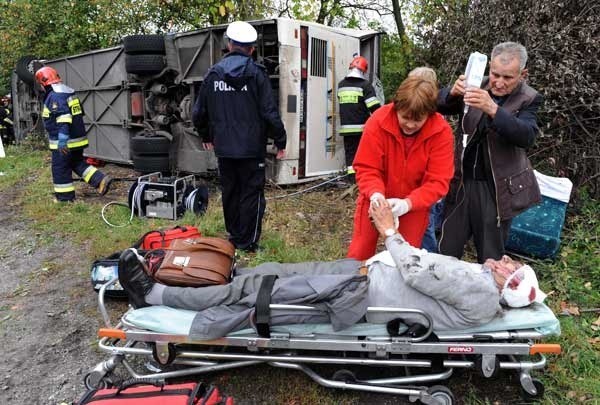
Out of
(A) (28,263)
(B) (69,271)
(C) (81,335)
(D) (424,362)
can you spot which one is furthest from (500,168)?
(A) (28,263)

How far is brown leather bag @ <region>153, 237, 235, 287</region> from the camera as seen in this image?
286 centimetres

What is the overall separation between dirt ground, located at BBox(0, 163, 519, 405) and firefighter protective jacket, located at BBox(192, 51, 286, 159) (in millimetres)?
1713

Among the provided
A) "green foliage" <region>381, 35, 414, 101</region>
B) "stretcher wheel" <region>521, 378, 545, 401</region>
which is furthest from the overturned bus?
"stretcher wheel" <region>521, 378, 545, 401</region>

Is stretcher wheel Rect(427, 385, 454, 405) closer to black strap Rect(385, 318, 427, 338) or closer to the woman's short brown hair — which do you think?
black strap Rect(385, 318, 427, 338)

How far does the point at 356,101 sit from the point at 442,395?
4.59 m

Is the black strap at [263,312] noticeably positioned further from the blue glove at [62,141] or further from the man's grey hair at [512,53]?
the blue glove at [62,141]

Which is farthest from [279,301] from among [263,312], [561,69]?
[561,69]

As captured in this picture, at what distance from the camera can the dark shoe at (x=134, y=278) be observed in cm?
269

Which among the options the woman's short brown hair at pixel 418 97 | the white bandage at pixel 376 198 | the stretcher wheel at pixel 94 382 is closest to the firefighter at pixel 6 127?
the stretcher wheel at pixel 94 382

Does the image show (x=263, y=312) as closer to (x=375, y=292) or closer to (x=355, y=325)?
(x=355, y=325)

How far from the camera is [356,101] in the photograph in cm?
639

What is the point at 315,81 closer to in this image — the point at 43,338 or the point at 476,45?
the point at 476,45

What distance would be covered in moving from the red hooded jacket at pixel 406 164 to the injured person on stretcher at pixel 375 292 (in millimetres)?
308

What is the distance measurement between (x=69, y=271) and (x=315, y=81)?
3979 mm
